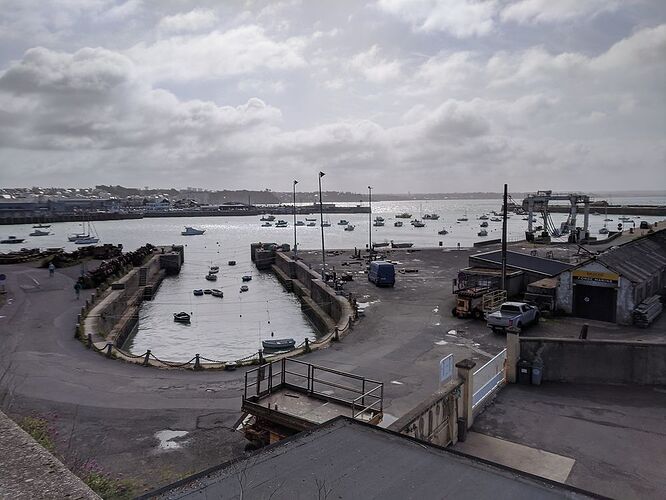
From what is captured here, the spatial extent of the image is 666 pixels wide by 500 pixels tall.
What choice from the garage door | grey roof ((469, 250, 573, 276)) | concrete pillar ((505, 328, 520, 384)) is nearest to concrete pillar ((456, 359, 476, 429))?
concrete pillar ((505, 328, 520, 384))

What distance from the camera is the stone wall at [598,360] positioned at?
15445 mm

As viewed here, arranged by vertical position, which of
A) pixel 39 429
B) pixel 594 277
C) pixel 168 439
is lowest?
pixel 168 439

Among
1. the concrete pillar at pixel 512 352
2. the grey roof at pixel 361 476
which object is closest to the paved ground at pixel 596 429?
the concrete pillar at pixel 512 352

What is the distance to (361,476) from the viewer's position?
6480 millimetres

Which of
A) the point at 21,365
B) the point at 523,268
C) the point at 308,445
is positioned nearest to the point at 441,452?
the point at 308,445

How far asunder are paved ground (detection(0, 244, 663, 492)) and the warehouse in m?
1.57

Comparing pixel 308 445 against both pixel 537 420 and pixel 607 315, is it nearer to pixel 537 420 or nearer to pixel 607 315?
pixel 537 420

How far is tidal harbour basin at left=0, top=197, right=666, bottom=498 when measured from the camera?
466 inches

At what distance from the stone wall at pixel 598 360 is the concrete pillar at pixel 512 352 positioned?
0.35 metres

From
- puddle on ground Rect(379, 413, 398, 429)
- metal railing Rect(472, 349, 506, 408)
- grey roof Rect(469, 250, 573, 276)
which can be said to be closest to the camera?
metal railing Rect(472, 349, 506, 408)

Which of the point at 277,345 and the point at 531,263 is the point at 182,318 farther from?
the point at 531,263

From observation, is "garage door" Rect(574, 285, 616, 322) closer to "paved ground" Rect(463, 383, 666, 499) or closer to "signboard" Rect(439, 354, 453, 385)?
"paved ground" Rect(463, 383, 666, 499)

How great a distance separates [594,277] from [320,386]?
1657cm

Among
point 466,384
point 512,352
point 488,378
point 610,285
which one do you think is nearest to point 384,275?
point 610,285
